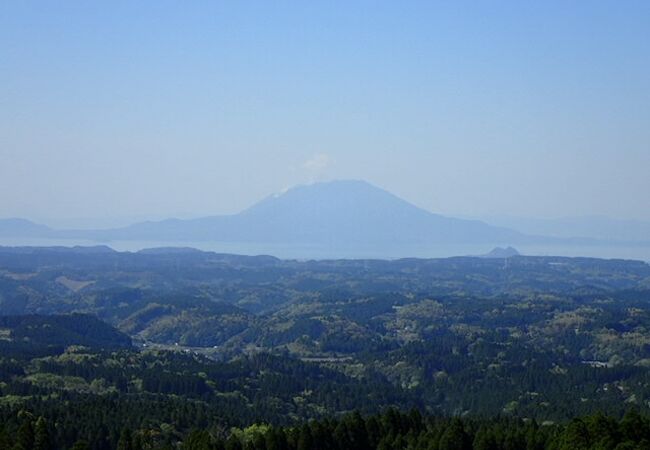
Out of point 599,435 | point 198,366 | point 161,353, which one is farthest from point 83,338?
point 599,435

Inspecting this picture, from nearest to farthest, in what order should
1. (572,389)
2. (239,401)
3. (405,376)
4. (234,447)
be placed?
1. (234,447)
2. (239,401)
3. (572,389)
4. (405,376)

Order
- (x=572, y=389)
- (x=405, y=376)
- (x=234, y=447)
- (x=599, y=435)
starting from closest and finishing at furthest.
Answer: (x=599, y=435)
(x=234, y=447)
(x=572, y=389)
(x=405, y=376)

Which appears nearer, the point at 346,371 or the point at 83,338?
the point at 346,371

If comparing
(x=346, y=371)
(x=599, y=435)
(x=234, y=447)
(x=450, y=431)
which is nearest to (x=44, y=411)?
(x=234, y=447)

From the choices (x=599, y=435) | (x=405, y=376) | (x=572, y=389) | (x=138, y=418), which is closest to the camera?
(x=599, y=435)

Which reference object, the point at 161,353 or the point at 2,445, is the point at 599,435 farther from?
the point at 161,353

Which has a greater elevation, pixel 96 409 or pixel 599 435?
pixel 599 435

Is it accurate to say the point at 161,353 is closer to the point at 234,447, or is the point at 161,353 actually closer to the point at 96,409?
the point at 96,409

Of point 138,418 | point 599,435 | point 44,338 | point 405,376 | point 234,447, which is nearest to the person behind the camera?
point 599,435

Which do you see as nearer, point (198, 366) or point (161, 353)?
point (198, 366)
